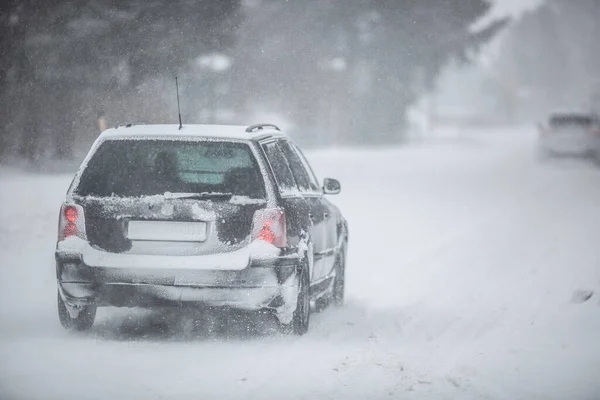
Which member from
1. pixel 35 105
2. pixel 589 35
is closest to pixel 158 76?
pixel 35 105

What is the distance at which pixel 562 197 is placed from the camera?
22.1 m

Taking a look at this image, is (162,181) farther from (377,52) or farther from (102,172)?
(377,52)

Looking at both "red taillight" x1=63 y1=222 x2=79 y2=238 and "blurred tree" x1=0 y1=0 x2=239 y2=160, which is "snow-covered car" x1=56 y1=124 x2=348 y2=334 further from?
"blurred tree" x1=0 y1=0 x2=239 y2=160

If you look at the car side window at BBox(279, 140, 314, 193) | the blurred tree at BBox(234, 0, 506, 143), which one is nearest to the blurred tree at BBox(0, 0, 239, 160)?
the blurred tree at BBox(234, 0, 506, 143)

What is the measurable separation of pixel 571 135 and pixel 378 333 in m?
29.6

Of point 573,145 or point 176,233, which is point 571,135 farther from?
point 176,233

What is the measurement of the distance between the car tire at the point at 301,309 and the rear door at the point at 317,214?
1.62ft

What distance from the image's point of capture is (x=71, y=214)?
7.28 meters

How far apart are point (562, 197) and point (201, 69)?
8175 millimetres

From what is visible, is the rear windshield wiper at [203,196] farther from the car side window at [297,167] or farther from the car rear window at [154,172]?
the car side window at [297,167]

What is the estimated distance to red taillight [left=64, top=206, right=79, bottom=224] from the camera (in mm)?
7266

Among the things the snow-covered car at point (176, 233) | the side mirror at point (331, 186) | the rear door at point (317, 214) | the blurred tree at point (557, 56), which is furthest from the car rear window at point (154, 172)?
the blurred tree at point (557, 56)

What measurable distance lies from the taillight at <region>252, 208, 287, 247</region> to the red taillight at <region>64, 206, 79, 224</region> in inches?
49.4

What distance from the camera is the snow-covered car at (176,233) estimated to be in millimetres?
7137
